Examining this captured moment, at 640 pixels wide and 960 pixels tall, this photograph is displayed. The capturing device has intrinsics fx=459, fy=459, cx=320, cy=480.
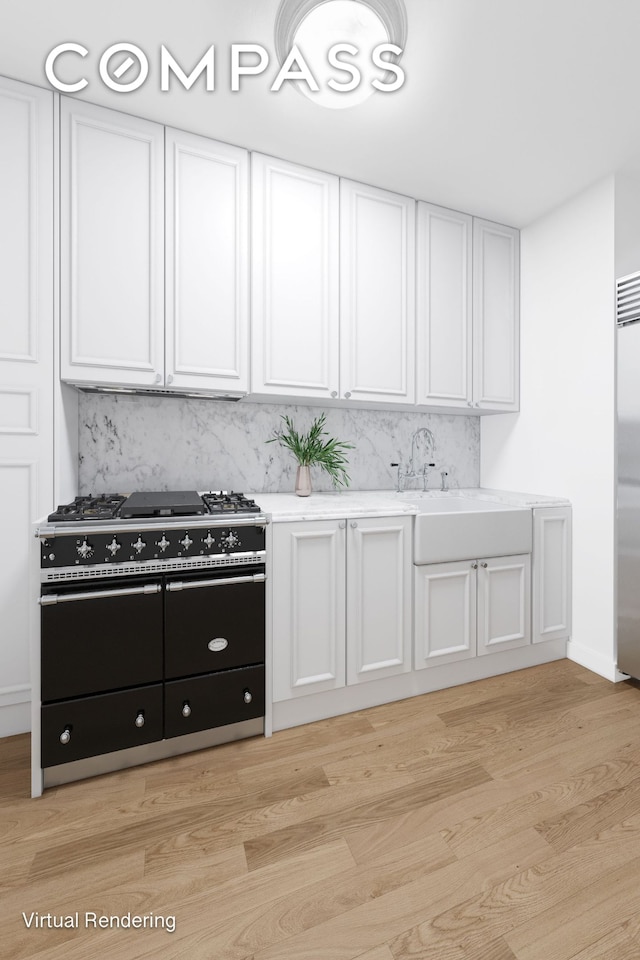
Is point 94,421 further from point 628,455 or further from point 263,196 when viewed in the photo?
point 628,455

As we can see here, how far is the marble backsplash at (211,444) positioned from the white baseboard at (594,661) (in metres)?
1.29

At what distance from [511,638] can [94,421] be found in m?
2.45

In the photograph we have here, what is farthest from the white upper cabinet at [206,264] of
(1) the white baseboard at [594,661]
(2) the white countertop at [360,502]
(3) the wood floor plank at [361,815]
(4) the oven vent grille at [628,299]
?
(1) the white baseboard at [594,661]

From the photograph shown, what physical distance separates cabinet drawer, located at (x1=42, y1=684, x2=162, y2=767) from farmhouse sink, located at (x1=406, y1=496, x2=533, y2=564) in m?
1.29

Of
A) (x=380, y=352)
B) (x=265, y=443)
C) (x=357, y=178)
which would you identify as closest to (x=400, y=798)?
(x=265, y=443)

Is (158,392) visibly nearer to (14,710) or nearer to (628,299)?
(14,710)

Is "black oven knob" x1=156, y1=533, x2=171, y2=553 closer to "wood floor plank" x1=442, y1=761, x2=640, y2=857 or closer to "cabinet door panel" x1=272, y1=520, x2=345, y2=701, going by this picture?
"cabinet door panel" x1=272, y1=520, x2=345, y2=701

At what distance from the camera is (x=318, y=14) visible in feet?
4.87

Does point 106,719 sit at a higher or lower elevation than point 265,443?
lower

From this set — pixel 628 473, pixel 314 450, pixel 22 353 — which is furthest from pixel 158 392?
pixel 628 473

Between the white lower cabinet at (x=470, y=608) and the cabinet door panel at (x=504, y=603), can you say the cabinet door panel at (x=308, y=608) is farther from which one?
the cabinet door panel at (x=504, y=603)

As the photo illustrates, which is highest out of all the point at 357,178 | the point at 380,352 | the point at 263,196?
the point at 357,178

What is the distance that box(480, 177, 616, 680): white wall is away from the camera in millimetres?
2424

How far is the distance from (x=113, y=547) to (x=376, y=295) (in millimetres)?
1859
